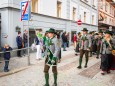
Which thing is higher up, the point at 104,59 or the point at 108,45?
the point at 108,45

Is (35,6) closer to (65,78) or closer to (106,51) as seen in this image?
(106,51)

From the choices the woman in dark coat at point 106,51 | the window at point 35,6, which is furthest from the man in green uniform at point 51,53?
the window at point 35,6

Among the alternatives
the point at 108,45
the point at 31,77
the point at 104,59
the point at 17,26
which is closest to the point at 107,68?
the point at 104,59

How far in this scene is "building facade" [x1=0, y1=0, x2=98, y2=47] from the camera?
1287 centimetres

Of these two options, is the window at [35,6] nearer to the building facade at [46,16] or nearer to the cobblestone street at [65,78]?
the building facade at [46,16]

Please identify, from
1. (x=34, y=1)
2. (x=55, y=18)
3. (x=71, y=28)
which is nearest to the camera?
(x=34, y=1)

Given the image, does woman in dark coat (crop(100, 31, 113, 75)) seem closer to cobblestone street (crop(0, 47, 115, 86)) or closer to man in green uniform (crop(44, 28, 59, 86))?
cobblestone street (crop(0, 47, 115, 86))

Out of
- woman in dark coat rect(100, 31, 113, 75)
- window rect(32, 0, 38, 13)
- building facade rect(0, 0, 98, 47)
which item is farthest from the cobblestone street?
window rect(32, 0, 38, 13)

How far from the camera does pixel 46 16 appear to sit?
17000 mm

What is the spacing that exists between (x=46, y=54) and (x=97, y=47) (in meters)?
7.99

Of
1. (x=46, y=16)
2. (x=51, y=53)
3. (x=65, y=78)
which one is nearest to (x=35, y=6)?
(x=46, y=16)

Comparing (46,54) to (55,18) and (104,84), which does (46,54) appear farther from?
(55,18)

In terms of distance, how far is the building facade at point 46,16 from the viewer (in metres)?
12.9

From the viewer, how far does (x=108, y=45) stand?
830 cm
